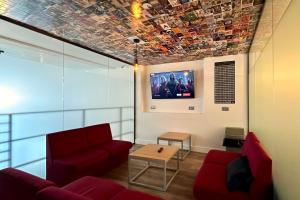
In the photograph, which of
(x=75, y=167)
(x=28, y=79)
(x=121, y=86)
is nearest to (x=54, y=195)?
(x=75, y=167)

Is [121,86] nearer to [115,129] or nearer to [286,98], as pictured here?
[115,129]

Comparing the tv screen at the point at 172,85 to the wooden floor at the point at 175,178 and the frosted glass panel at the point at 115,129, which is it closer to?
Result: the frosted glass panel at the point at 115,129

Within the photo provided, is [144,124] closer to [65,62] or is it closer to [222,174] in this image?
[65,62]

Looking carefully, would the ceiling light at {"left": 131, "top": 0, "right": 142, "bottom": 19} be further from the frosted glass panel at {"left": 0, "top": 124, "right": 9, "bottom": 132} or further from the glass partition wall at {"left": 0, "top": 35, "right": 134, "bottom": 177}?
the frosted glass panel at {"left": 0, "top": 124, "right": 9, "bottom": 132}

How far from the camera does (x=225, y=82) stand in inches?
173

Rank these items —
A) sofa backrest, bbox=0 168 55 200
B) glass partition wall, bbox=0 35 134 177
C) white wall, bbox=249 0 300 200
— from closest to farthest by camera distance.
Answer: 1. white wall, bbox=249 0 300 200
2. sofa backrest, bbox=0 168 55 200
3. glass partition wall, bbox=0 35 134 177

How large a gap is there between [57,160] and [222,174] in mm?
2388

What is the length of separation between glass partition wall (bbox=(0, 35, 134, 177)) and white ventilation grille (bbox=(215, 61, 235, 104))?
277cm

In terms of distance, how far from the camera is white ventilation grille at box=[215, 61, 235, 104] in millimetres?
4320

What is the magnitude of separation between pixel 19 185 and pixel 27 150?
6.18 feet

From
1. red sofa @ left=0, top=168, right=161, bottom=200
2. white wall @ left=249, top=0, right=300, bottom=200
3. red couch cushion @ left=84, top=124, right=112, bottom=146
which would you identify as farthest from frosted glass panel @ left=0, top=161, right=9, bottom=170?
white wall @ left=249, top=0, right=300, bottom=200

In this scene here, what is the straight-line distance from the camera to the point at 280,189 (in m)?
1.57

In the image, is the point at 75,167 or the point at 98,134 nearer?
the point at 75,167

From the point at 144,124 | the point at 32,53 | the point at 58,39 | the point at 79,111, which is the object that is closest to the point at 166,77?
the point at 144,124
